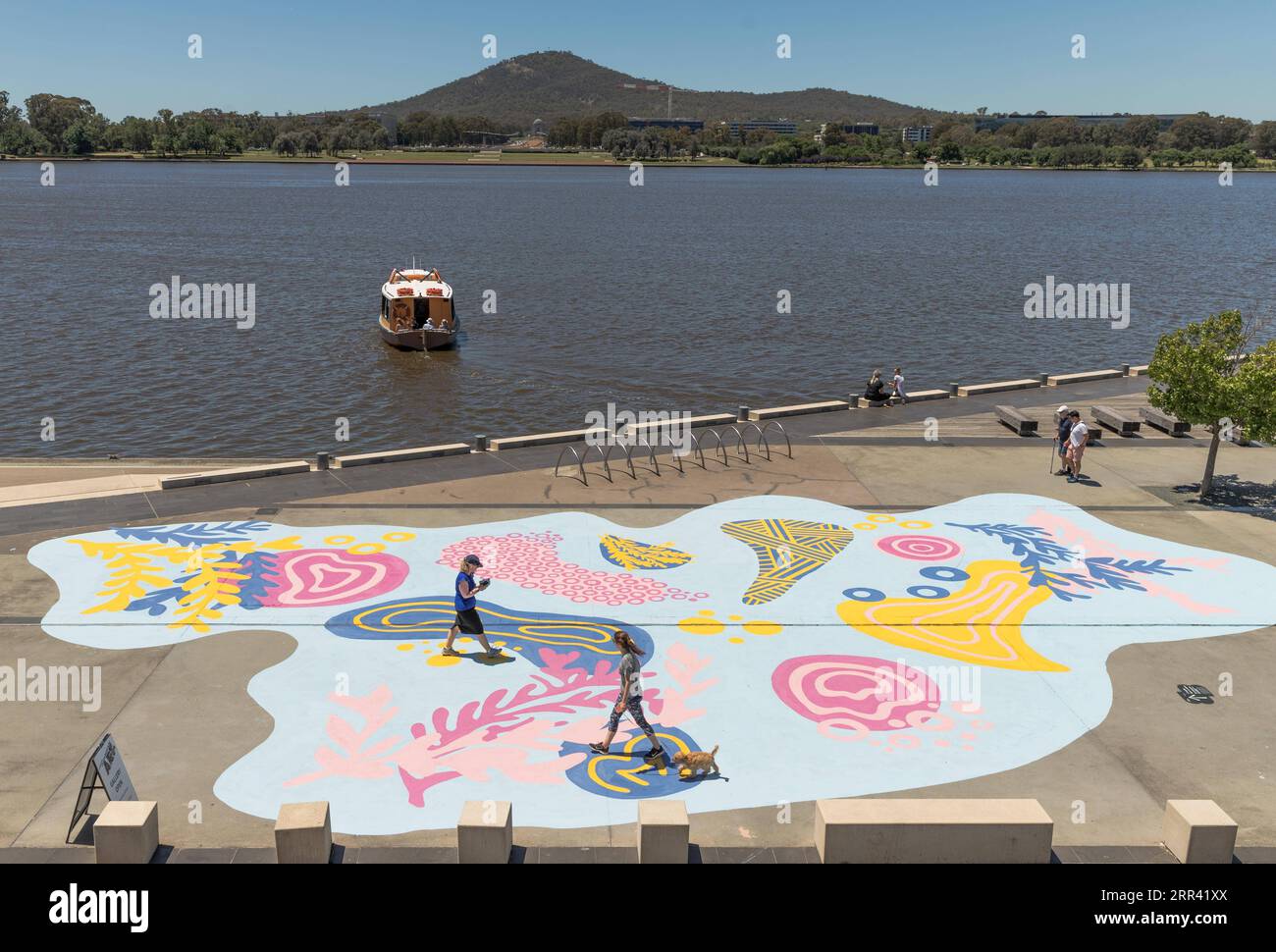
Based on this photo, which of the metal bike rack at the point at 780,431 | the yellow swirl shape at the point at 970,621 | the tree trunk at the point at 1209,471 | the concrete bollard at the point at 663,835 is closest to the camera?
the concrete bollard at the point at 663,835

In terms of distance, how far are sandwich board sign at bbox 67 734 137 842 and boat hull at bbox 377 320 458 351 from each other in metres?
39.5

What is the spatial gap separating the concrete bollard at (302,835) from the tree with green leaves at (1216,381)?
19.2 meters

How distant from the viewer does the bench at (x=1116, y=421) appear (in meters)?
27.8

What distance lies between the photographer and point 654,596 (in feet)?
57.4

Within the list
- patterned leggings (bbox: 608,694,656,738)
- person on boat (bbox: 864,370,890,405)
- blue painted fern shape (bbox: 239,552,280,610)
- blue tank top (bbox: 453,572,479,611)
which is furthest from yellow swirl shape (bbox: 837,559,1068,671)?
person on boat (bbox: 864,370,890,405)

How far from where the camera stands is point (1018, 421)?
2792cm

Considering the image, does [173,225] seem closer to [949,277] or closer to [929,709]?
[949,277]

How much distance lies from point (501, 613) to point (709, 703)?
4.20 metres

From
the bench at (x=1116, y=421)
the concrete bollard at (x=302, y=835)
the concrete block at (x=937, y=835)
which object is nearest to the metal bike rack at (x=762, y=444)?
the bench at (x=1116, y=421)

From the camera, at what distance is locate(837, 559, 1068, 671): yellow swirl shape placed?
15719 millimetres

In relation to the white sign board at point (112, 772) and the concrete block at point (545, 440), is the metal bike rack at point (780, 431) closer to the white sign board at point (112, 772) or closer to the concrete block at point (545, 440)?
the concrete block at point (545, 440)

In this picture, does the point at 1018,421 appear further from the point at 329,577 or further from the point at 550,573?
the point at 329,577

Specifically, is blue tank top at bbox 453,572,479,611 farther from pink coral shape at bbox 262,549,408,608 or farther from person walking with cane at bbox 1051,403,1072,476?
person walking with cane at bbox 1051,403,1072,476
